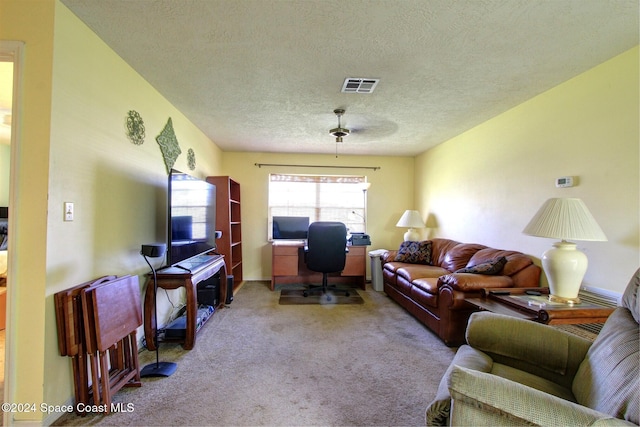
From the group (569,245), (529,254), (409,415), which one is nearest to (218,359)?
(409,415)

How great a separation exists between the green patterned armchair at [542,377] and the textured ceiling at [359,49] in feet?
5.02

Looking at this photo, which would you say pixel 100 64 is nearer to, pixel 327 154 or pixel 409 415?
pixel 409 415

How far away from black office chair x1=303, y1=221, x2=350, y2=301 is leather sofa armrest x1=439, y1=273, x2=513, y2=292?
167 centimetres

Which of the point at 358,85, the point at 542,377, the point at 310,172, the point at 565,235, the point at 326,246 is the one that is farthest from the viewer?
the point at 310,172

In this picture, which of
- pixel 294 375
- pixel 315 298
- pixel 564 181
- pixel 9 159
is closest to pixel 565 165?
pixel 564 181

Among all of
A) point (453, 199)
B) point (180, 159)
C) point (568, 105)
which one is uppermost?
point (568, 105)

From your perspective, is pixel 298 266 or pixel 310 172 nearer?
pixel 298 266

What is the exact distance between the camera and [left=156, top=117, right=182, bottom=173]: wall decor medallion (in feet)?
9.04

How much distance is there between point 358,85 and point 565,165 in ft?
6.25

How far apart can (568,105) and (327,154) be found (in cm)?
339

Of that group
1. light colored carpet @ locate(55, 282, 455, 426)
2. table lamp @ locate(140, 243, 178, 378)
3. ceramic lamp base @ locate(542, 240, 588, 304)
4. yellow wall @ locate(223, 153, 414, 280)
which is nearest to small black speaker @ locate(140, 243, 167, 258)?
table lamp @ locate(140, 243, 178, 378)

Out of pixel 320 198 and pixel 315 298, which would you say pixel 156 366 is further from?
pixel 320 198

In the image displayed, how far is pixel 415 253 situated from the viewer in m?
→ 4.08

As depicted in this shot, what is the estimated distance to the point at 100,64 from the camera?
6.20 feet
